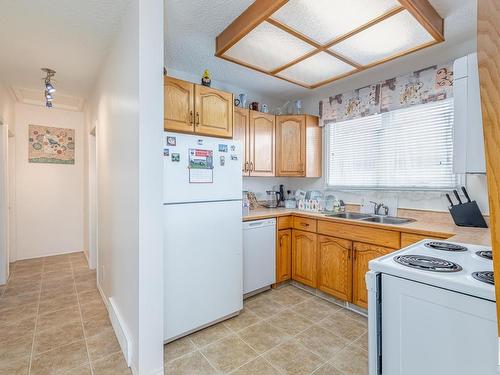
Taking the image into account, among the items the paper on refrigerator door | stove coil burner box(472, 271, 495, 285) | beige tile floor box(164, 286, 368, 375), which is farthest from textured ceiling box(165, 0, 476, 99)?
beige tile floor box(164, 286, 368, 375)

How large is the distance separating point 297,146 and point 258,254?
5.00ft

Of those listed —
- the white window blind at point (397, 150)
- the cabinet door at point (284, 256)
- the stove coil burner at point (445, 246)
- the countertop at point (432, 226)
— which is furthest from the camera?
the cabinet door at point (284, 256)

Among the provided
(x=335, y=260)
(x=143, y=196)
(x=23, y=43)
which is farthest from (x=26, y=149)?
(x=335, y=260)

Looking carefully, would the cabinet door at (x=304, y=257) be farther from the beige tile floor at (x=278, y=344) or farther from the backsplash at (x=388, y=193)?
the backsplash at (x=388, y=193)

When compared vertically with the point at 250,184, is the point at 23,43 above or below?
above

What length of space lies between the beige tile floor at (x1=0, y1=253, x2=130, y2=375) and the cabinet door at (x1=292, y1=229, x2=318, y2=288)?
6.18ft

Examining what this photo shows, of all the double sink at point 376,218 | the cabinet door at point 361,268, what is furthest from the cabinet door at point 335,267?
the double sink at point 376,218

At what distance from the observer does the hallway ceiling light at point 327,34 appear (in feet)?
5.46

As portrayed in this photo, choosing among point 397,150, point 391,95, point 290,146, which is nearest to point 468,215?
point 397,150

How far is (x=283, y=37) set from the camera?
199 cm

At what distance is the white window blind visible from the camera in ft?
8.01

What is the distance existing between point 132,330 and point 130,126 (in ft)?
4.54

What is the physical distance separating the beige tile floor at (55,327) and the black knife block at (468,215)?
2827 mm

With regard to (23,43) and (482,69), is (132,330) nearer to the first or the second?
(482,69)
